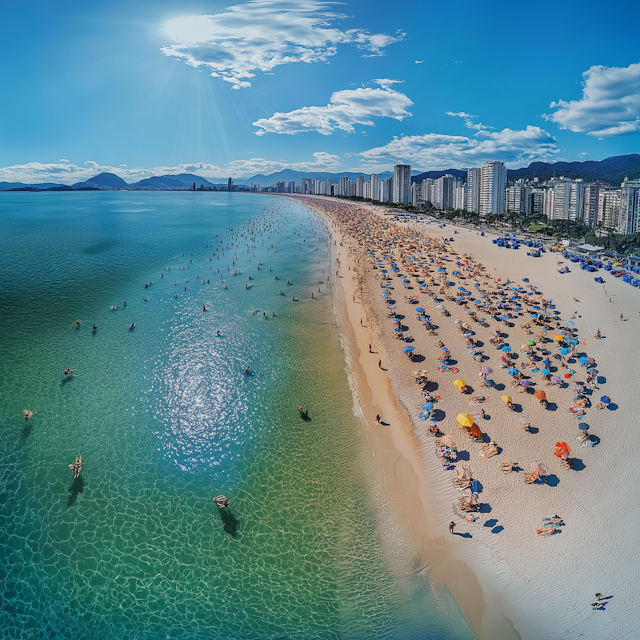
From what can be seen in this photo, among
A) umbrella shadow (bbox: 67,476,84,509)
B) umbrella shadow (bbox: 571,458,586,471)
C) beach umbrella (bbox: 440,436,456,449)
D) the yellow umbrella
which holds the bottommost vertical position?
umbrella shadow (bbox: 67,476,84,509)

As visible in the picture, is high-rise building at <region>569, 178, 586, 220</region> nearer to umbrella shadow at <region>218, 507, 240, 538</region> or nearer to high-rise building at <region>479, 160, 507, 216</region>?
high-rise building at <region>479, 160, 507, 216</region>

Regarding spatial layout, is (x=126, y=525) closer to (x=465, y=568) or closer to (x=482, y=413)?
(x=465, y=568)

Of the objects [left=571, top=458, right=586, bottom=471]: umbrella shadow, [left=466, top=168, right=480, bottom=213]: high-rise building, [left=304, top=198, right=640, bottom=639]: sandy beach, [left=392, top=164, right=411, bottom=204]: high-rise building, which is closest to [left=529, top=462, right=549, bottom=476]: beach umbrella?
[left=304, top=198, right=640, bottom=639]: sandy beach

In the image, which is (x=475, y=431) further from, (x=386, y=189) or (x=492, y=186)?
(x=386, y=189)

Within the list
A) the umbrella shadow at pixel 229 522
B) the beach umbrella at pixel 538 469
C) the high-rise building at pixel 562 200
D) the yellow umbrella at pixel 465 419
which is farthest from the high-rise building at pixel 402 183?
the umbrella shadow at pixel 229 522

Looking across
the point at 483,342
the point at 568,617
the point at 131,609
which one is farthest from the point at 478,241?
the point at 131,609

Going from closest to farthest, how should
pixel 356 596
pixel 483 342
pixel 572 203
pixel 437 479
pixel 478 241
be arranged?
pixel 356 596, pixel 437 479, pixel 483 342, pixel 478 241, pixel 572 203
